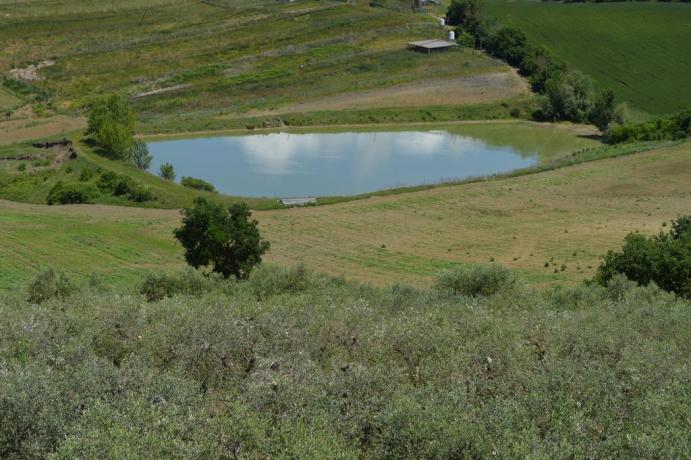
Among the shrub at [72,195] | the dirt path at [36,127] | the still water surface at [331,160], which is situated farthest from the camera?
the dirt path at [36,127]

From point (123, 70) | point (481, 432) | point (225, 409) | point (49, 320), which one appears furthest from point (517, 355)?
point (123, 70)

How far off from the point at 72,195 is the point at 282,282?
3124cm

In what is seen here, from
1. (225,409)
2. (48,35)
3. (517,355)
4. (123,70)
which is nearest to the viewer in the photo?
(225,409)

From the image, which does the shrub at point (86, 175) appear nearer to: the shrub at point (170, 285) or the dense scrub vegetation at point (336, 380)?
the shrub at point (170, 285)

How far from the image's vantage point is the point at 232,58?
111750mm

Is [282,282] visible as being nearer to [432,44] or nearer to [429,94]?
[429,94]

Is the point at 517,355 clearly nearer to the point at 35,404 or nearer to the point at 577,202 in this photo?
the point at 35,404

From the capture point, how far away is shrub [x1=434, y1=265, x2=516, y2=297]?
34281mm

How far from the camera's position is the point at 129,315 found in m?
25.3

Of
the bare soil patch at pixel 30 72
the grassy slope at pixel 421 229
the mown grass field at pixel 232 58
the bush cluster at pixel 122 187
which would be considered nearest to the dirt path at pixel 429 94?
the mown grass field at pixel 232 58

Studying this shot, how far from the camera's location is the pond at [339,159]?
227 ft

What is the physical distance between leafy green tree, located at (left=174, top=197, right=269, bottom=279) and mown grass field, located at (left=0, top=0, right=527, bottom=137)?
47.9 meters

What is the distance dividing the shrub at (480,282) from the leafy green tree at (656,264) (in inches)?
202

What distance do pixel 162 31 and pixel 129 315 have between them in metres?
105
